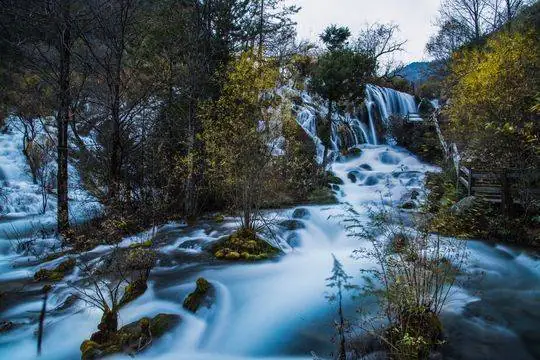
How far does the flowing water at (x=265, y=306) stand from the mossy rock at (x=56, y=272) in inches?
10.0

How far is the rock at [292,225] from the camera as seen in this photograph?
39.0ft

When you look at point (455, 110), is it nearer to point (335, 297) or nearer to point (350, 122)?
point (335, 297)

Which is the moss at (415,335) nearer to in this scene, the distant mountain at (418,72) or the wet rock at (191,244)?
the wet rock at (191,244)

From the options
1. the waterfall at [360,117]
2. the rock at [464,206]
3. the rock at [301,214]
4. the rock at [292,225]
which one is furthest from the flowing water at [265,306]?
the waterfall at [360,117]

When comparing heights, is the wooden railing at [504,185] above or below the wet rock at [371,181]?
below

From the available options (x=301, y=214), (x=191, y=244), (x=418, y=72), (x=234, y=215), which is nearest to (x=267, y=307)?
(x=191, y=244)

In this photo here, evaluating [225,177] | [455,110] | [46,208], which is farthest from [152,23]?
[455,110]

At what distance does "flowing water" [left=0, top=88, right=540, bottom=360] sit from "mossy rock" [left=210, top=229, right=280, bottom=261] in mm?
315

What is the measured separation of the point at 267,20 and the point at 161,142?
11241 mm

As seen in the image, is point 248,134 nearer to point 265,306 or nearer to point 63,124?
point 265,306

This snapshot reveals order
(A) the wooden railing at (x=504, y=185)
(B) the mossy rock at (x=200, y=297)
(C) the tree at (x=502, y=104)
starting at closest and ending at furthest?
1. (B) the mossy rock at (x=200, y=297)
2. (A) the wooden railing at (x=504, y=185)
3. (C) the tree at (x=502, y=104)

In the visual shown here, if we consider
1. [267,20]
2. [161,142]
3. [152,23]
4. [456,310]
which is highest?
[267,20]

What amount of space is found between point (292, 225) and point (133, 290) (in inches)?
223

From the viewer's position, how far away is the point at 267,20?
70.1 ft
